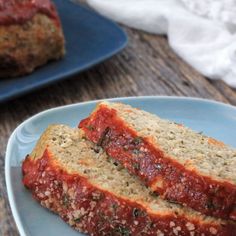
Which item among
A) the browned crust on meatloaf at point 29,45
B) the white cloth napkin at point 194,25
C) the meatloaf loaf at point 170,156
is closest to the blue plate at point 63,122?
the meatloaf loaf at point 170,156

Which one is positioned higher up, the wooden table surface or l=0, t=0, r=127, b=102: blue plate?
l=0, t=0, r=127, b=102: blue plate

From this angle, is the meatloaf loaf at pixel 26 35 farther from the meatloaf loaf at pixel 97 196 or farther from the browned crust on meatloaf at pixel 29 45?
the meatloaf loaf at pixel 97 196

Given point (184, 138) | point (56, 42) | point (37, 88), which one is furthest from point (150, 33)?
point (184, 138)

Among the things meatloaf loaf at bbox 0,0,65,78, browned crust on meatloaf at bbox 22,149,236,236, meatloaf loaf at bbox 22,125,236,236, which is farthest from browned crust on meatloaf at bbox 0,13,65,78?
browned crust on meatloaf at bbox 22,149,236,236

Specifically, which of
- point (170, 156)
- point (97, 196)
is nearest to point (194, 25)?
point (170, 156)

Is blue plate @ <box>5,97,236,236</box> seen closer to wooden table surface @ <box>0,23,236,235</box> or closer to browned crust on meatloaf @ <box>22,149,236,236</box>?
browned crust on meatloaf @ <box>22,149,236,236</box>

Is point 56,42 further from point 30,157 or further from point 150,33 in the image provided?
point 30,157
